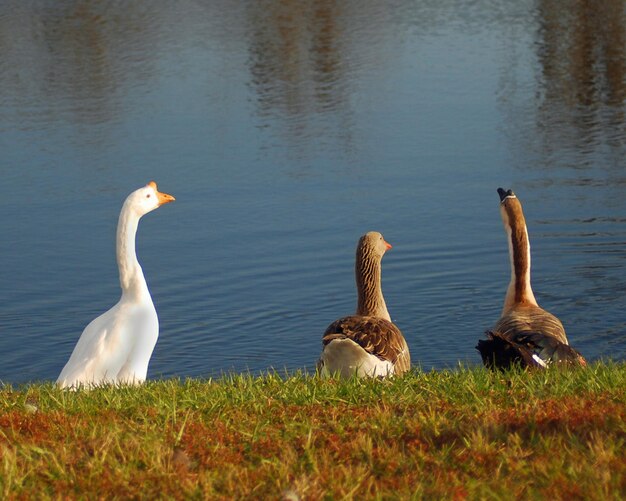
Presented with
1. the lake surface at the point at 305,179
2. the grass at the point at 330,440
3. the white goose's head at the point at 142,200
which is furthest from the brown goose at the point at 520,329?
the white goose's head at the point at 142,200

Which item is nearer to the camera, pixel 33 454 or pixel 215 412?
pixel 33 454

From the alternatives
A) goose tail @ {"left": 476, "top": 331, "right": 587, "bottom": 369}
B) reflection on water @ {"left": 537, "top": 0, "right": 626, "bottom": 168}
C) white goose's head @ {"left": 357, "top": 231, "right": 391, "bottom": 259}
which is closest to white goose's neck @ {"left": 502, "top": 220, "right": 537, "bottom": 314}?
white goose's head @ {"left": 357, "top": 231, "right": 391, "bottom": 259}

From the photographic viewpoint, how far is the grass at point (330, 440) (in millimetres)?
4773

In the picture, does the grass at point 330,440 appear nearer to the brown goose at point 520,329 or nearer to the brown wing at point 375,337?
the brown goose at point 520,329

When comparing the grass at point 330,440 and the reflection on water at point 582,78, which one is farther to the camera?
the reflection on water at point 582,78

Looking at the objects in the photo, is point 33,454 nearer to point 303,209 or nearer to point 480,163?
point 303,209

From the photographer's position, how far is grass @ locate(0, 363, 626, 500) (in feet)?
15.7

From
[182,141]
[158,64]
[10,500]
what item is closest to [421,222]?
[182,141]

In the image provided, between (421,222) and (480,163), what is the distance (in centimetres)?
246

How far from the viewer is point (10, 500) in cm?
480

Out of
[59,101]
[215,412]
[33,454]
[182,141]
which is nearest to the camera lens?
[33,454]

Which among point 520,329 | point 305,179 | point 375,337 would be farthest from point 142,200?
point 305,179

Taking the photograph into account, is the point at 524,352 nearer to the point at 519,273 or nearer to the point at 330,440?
the point at 330,440

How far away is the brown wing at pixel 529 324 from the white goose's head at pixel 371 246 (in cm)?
155
